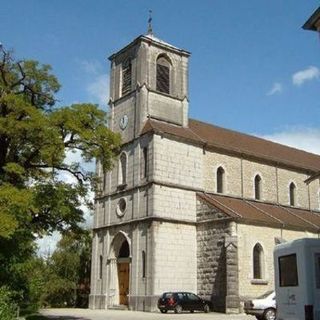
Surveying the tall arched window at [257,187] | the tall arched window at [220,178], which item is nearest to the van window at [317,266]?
the tall arched window at [220,178]

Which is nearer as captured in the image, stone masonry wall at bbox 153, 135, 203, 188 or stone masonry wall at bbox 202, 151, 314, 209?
stone masonry wall at bbox 153, 135, 203, 188

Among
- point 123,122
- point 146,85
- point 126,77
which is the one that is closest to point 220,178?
point 123,122

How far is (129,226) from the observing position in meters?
35.9

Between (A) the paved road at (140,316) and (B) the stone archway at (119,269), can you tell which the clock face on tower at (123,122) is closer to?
(B) the stone archway at (119,269)

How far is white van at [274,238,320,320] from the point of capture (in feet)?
44.3

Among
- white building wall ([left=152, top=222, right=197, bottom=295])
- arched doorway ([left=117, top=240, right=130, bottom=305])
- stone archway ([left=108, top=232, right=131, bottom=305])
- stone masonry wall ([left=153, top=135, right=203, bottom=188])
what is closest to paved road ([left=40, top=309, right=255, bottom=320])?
white building wall ([left=152, top=222, right=197, bottom=295])

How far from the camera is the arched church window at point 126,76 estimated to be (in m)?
40.2

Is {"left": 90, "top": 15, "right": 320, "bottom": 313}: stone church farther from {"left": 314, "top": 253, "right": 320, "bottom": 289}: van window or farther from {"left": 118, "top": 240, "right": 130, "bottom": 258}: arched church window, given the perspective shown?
{"left": 314, "top": 253, "right": 320, "bottom": 289}: van window

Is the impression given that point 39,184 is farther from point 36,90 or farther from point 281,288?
point 281,288

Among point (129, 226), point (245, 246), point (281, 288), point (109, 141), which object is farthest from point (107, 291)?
point (281, 288)

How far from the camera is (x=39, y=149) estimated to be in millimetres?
21062

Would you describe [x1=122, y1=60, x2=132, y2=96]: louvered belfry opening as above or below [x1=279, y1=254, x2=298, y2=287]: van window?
above

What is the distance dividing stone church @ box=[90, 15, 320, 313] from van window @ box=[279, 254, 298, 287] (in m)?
16.4

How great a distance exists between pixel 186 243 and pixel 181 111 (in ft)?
35.3
